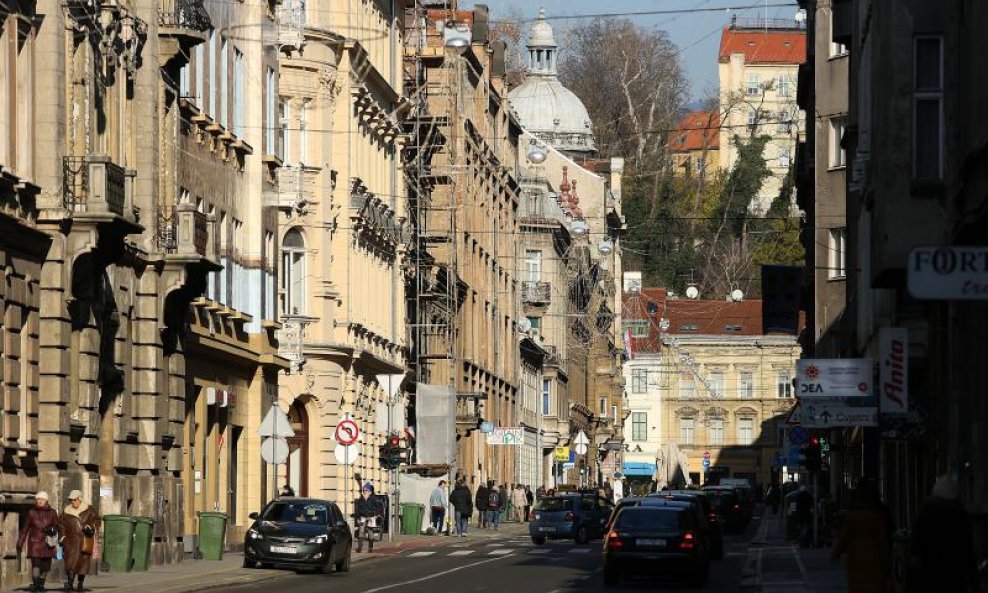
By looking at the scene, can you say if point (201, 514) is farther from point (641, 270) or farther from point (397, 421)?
point (641, 270)

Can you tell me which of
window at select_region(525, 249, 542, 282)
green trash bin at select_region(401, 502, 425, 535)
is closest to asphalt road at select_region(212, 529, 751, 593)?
green trash bin at select_region(401, 502, 425, 535)

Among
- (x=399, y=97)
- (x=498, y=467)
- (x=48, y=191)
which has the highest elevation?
(x=399, y=97)

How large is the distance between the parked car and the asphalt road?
5.37 m

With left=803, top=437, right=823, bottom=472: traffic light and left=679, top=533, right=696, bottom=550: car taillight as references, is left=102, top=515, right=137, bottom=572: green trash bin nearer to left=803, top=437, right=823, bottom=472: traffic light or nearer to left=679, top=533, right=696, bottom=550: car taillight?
left=679, top=533, right=696, bottom=550: car taillight

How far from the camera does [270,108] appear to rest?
173 ft

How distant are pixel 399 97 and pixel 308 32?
38.5 ft

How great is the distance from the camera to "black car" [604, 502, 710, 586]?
115 ft

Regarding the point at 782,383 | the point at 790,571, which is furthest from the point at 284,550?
the point at 782,383

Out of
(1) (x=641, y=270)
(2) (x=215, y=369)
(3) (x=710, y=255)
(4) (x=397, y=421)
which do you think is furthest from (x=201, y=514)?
(1) (x=641, y=270)

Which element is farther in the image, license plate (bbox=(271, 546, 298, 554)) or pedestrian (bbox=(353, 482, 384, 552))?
pedestrian (bbox=(353, 482, 384, 552))

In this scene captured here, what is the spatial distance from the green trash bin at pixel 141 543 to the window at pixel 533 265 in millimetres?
68749

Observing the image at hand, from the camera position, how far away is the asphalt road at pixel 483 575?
3359 cm

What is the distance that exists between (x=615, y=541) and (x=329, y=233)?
23.8m

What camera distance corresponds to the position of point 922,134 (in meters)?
29.7
